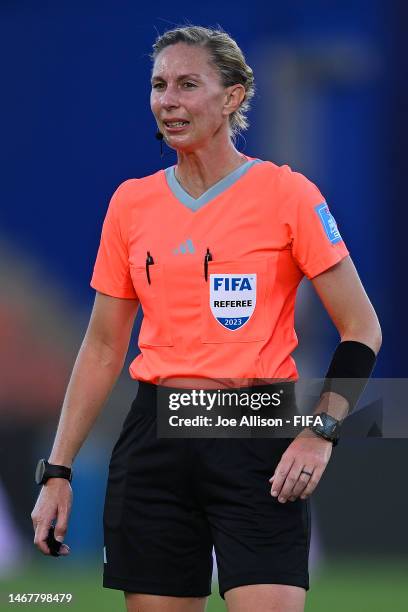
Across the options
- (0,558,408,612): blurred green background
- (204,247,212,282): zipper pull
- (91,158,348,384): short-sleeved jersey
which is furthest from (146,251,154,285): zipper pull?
(0,558,408,612): blurred green background

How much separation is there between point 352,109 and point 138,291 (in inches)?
110

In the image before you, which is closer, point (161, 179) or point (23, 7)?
point (161, 179)

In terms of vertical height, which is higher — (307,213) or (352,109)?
(352,109)

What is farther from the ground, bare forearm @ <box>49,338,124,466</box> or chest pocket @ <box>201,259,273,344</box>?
chest pocket @ <box>201,259,273,344</box>

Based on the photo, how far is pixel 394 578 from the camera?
608 centimetres

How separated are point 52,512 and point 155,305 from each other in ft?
1.89

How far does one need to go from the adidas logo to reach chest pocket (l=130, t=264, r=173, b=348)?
0.06 m

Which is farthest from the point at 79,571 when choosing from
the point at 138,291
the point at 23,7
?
the point at 138,291

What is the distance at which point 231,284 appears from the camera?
3.37 m

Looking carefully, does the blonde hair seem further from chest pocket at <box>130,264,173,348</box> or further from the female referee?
chest pocket at <box>130,264,173,348</box>

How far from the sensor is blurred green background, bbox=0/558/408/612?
229 inches

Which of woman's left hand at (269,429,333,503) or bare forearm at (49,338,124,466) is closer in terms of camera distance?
woman's left hand at (269,429,333,503)

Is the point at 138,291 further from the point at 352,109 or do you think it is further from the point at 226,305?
the point at 352,109

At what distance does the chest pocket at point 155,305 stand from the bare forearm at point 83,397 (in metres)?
0.18
